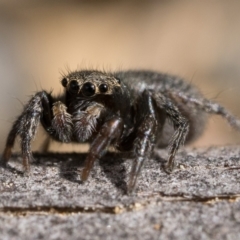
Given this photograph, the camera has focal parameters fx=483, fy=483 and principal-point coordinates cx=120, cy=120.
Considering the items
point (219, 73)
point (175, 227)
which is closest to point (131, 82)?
point (175, 227)

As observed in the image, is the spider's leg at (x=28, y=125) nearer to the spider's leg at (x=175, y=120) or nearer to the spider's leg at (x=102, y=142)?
the spider's leg at (x=102, y=142)

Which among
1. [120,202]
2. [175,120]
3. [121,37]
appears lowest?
[120,202]

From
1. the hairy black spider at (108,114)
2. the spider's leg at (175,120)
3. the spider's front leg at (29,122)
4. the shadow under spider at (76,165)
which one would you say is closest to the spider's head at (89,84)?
the hairy black spider at (108,114)

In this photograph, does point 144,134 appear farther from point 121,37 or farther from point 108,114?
point 121,37

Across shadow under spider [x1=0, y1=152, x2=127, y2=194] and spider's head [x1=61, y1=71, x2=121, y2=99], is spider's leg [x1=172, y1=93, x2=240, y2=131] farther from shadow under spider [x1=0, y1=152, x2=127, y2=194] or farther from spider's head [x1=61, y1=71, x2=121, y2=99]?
shadow under spider [x1=0, y1=152, x2=127, y2=194]

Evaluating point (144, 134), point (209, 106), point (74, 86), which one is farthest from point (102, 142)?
point (209, 106)

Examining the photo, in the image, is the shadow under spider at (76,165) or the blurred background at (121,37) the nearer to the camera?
the shadow under spider at (76,165)

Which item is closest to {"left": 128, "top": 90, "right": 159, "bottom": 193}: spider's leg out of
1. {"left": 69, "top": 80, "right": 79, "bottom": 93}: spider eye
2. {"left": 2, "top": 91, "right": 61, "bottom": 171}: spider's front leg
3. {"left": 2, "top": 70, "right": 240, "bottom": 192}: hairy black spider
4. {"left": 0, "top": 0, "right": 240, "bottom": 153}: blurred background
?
{"left": 2, "top": 70, "right": 240, "bottom": 192}: hairy black spider

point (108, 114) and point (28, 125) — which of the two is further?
point (108, 114)
